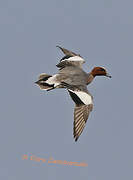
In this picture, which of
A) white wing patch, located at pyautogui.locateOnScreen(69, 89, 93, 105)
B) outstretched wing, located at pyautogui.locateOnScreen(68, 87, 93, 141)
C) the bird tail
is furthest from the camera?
the bird tail

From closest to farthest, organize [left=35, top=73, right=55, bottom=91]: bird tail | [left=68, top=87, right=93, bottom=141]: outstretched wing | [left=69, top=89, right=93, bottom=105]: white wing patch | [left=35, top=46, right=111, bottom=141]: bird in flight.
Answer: [left=68, top=87, right=93, bottom=141]: outstretched wing, [left=35, top=46, right=111, bottom=141]: bird in flight, [left=69, top=89, right=93, bottom=105]: white wing patch, [left=35, top=73, right=55, bottom=91]: bird tail

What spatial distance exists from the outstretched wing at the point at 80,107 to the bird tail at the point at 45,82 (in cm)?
91

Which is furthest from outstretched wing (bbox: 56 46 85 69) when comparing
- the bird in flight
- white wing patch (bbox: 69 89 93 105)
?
white wing patch (bbox: 69 89 93 105)

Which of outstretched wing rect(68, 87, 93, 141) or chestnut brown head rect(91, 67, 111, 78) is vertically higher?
chestnut brown head rect(91, 67, 111, 78)

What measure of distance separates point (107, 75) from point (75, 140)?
4.45 meters

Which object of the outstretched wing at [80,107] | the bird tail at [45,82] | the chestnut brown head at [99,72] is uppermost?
the chestnut brown head at [99,72]

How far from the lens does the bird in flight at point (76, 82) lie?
15.0 meters

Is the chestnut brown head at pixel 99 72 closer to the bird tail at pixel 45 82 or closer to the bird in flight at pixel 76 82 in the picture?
the bird in flight at pixel 76 82

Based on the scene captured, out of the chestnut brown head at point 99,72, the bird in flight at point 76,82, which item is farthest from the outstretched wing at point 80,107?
the chestnut brown head at point 99,72

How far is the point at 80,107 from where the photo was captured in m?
15.3

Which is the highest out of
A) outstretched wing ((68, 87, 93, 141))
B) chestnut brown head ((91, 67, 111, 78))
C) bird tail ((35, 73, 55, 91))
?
chestnut brown head ((91, 67, 111, 78))

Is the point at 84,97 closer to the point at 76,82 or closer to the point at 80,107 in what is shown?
the point at 80,107

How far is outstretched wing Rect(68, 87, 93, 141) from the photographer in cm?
1463

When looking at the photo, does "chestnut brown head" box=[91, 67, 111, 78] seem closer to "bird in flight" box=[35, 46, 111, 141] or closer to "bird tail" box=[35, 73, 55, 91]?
"bird in flight" box=[35, 46, 111, 141]
